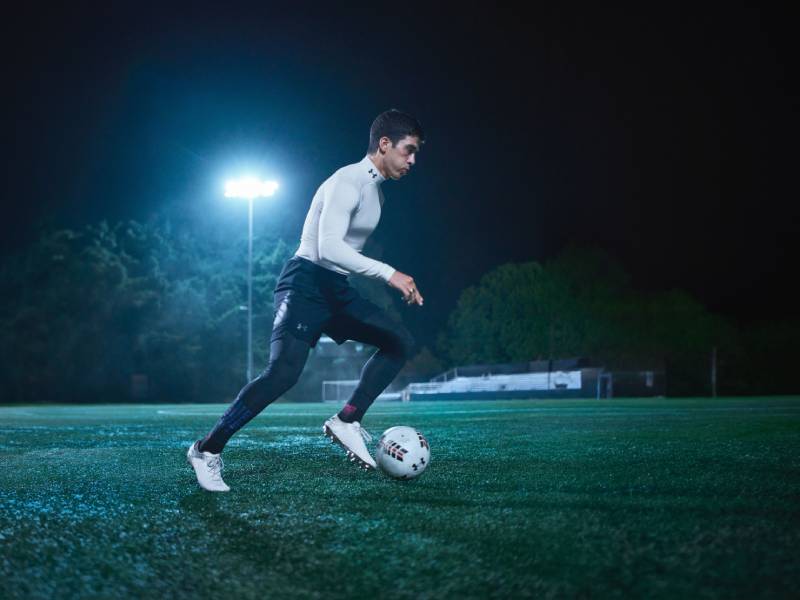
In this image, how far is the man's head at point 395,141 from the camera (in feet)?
15.8

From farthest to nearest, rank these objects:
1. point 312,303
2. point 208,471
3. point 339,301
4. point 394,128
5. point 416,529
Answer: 1. point 394,128
2. point 339,301
3. point 312,303
4. point 208,471
5. point 416,529

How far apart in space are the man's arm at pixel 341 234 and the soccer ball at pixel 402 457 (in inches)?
34.9

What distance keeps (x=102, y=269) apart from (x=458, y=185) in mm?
27199

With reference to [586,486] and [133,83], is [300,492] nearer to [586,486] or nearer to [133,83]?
[586,486]

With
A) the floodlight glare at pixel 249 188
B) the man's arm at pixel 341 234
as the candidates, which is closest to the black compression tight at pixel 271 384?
the man's arm at pixel 341 234

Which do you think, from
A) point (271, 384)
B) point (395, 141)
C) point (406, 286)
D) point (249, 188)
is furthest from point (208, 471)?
point (249, 188)

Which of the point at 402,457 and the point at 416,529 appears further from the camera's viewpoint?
the point at 402,457

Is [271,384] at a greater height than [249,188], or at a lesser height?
lesser

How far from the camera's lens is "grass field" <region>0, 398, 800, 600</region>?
2.22m

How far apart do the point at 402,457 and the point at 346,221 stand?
131cm

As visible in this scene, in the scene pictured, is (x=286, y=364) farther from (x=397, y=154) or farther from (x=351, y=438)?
(x=397, y=154)

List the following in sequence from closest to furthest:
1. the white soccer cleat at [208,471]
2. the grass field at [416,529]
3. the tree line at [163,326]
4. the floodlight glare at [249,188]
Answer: the grass field at [416,529]
the white soccer cleat at [208,471]
the floodlight glare at [249,188]
the tree line at [163,326]

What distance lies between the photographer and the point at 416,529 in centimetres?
→ 293

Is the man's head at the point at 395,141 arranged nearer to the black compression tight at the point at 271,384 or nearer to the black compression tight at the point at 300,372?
the black compression tight at the point at 300,372
